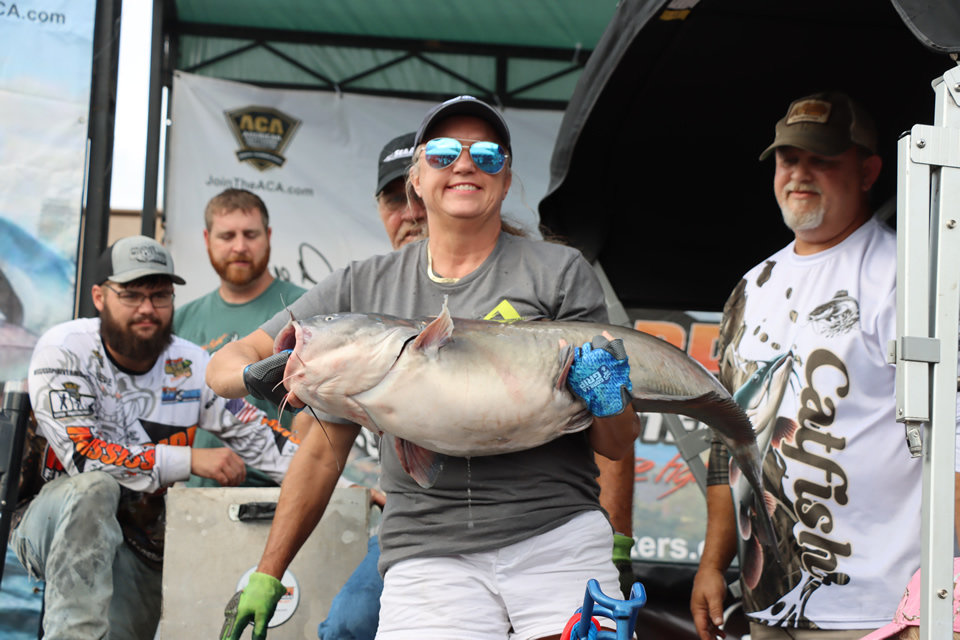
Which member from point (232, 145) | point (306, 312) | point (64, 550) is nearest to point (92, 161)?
point (232, 145)

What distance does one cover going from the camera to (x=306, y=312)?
2.11 m

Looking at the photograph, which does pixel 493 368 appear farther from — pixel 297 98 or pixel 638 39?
pixel 297 98

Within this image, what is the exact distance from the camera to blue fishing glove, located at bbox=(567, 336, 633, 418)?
5.63 ft

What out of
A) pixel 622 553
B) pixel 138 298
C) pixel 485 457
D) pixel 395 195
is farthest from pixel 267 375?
pixel 138 298

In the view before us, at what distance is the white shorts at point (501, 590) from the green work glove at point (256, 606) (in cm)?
55

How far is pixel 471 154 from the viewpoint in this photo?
204cm

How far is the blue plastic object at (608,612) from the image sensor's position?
147cm

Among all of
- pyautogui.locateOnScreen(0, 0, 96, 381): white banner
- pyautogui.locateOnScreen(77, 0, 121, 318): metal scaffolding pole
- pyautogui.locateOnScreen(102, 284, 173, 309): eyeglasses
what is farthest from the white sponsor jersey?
pyautogui.locateOnScreen(0, 0, 96, 381): white banner

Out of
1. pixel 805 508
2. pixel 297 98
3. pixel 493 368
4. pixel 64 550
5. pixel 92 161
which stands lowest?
pixel 64 550

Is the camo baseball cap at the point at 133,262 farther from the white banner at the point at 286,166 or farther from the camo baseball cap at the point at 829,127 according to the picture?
the camo baseball cap at the point at 829,127

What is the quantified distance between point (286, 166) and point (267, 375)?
4529 mm

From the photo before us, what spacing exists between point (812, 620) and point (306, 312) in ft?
5.66

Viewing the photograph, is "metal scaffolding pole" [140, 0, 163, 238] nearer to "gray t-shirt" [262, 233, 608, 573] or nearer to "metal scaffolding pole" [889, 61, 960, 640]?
"gray t-shirt" [262, 233, 608, 573]

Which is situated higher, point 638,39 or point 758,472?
point 638,39
